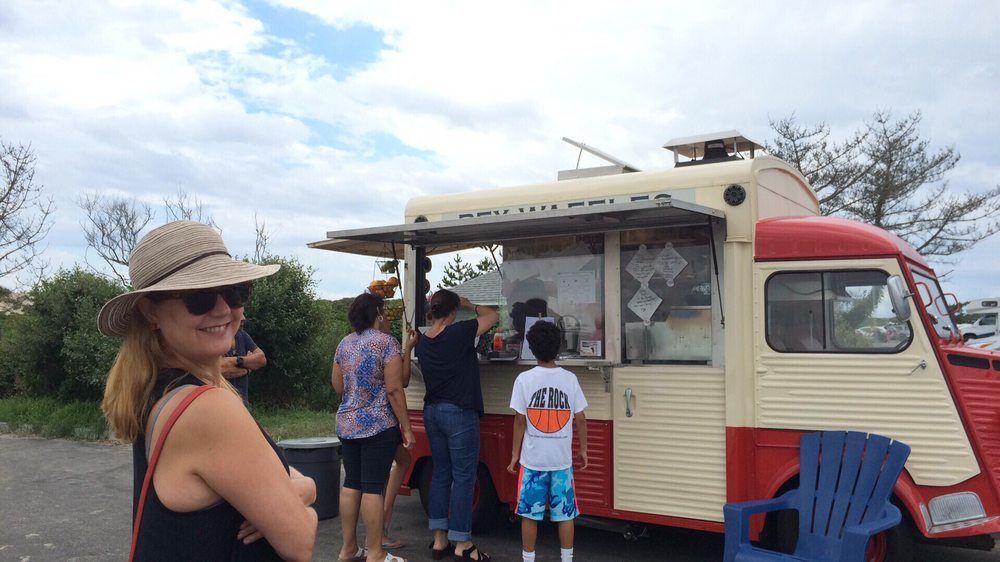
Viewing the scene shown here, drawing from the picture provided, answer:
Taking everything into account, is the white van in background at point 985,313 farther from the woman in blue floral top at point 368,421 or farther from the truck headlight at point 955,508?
the woman in blue floral top at point 368,421

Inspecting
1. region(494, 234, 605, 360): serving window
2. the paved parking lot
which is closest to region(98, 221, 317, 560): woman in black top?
region(494, 234, 605, 360): serving window

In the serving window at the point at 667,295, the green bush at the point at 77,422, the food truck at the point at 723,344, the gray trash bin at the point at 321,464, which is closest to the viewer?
the food truck at the point at 723,344

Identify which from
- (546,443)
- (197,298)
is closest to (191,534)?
(197,298)

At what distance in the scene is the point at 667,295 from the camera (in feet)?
19.2

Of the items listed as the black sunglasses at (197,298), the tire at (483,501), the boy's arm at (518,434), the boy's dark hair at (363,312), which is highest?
the boy's dark hair at (363,312)

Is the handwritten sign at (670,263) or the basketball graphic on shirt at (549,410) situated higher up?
the handwritten sign at (670,263)

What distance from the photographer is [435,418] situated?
5988mm

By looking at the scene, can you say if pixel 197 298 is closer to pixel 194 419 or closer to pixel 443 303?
pixel 194 419

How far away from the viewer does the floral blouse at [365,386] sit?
18.4 ft

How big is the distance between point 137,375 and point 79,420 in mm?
12048

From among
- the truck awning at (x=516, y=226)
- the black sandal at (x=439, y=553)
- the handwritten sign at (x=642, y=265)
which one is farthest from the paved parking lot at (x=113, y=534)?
the truck awning at (x=516, y=226)

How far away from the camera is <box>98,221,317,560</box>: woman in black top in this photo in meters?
1.76

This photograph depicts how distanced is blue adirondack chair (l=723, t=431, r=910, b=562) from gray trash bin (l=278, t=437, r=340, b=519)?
357cm

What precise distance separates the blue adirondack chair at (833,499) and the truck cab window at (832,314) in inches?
27.0
